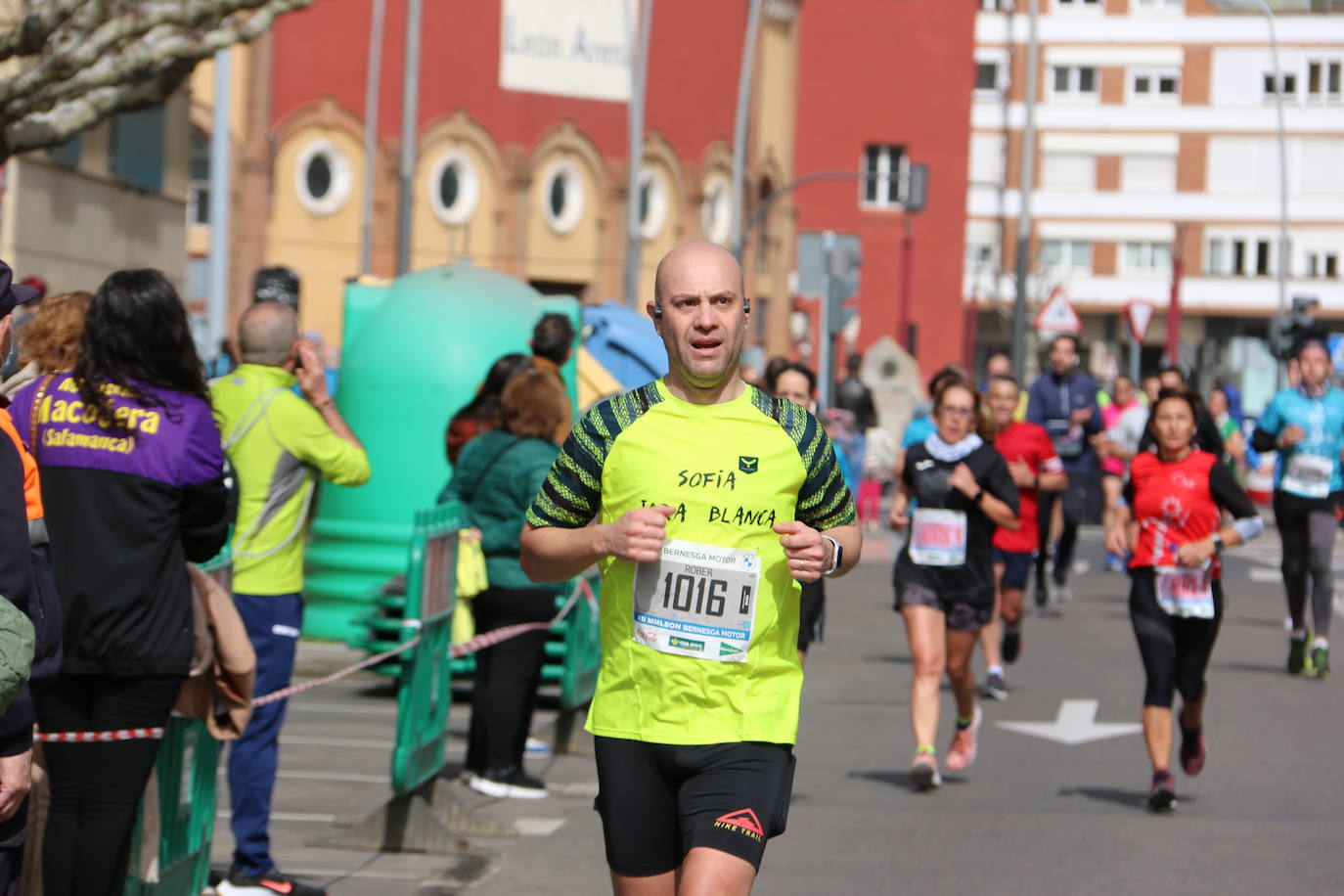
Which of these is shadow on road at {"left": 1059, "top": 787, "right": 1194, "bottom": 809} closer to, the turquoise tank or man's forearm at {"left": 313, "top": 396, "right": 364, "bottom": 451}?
man's forearm at {"left": 313, "top": 396, "right": 364, "bottom": 451}

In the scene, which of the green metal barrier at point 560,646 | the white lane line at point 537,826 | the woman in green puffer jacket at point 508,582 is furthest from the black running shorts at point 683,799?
the green metal barrier at point 560,646

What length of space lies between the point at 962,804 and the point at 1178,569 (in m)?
1.42

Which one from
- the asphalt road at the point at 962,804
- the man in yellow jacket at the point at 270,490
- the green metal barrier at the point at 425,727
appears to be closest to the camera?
the man in yellow jacket at the point at 270,490

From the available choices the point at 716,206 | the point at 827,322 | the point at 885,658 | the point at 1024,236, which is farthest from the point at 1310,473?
the point at 716,206

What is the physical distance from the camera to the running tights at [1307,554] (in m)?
14.8

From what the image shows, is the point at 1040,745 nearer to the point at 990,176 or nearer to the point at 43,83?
the point at 43,83

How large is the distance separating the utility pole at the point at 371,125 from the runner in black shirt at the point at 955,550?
31353 millimetres

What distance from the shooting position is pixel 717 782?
4.98 metres

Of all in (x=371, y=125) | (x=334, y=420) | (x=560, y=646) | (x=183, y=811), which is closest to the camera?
(x=183, y=811)

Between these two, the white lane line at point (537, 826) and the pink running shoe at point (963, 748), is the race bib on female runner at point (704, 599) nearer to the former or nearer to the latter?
the white lane line at point (537, 826)

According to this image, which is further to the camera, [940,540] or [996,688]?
[996,688]

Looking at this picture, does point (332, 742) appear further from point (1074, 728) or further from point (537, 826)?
point (1074, 728)

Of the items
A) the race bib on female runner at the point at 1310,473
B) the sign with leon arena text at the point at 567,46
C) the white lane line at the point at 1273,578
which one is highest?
the sign with leon arena text at the point at 567,46

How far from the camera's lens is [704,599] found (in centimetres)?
500
